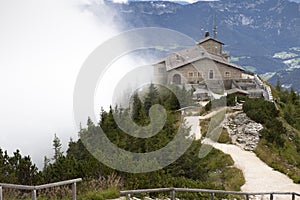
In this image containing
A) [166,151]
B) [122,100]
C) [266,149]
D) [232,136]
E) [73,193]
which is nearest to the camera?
[73,193]

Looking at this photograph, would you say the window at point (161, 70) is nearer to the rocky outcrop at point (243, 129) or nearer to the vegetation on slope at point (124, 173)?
the rocky outcrop at point (243, 129)

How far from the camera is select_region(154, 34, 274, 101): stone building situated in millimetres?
45344

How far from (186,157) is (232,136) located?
11244 millimetres

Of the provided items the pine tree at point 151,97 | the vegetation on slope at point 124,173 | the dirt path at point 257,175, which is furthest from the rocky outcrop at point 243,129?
the pine tree at point 151,97

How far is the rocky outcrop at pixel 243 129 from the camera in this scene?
26359 millimetres

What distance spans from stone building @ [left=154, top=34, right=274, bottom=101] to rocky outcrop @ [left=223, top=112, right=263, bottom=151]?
13.6 m

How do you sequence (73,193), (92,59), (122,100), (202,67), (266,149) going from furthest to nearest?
(202,67), (266,149), (122,100), (92,59), (73,193)

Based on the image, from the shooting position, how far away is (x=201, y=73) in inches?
1875

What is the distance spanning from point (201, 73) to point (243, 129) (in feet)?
65.3

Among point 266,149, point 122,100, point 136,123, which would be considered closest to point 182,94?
point 266,149

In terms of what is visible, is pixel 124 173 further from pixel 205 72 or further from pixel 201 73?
pixel 205 72

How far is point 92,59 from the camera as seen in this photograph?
1488cm

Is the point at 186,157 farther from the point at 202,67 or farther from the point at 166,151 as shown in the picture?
the point at 202,67

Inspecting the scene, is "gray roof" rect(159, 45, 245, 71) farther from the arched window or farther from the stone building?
the arched window
